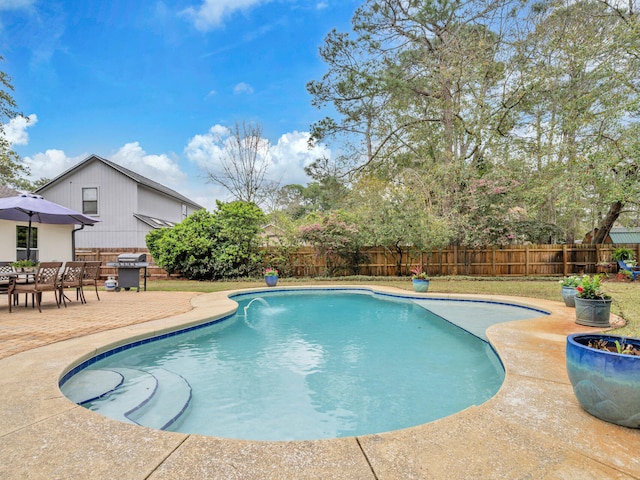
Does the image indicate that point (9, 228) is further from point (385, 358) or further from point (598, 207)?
point (598, 207)

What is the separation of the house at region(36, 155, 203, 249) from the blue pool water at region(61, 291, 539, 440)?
44.8ft

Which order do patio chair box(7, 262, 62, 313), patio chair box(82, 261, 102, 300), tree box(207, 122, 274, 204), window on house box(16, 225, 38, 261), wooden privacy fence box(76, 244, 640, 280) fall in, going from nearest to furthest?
patio chair box(7, 262, 62, 313)
patio chair box(82, 261, 102, 300)
window on house box(16, 225, 38, 261)
wooden privacy fence box(76, 244, 640, 280)
tree box(207, 122, 274, 204)

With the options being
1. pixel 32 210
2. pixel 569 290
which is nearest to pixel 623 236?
pixel 569 290

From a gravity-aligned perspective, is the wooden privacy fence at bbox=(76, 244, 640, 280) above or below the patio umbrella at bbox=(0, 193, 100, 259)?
below

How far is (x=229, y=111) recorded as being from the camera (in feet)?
72.8

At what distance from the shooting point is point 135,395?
3.35 meters

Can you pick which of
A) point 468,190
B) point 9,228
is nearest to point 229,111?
point 9,228

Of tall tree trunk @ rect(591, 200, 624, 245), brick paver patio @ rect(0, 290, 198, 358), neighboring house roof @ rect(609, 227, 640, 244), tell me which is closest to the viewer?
brick paver patio @ rect(0, 290, 198, 358)

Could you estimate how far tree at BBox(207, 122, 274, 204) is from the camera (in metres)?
23.0

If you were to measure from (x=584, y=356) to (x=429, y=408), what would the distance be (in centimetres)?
158

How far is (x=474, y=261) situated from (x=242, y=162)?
1552 cm

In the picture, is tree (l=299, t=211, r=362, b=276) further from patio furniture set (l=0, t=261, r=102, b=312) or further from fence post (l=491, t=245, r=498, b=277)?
patio furniture set (l=0, t=261, r=102, b=312)

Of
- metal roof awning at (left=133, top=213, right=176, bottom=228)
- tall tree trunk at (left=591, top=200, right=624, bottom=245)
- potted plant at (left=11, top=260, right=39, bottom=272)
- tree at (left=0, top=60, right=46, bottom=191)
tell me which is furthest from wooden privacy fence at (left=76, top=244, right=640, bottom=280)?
potted plant at (left=11, top=260, right=39, bottom=272)

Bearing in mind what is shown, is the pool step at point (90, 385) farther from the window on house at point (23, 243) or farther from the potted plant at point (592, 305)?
the window on house at point (23, 243)
